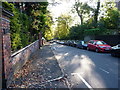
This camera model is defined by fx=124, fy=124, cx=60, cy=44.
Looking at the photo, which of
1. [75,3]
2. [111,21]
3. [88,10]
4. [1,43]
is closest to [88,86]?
[1,43]

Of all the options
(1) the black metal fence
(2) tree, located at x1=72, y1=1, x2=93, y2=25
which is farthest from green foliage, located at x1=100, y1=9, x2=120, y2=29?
(2) tree, located at x1=72, y1=1, x2=93, y2=25

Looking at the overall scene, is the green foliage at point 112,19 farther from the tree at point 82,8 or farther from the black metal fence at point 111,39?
the tree at point 82,8

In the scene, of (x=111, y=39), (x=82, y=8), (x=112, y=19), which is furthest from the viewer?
(x=82, y=8)

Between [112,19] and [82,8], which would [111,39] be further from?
[82,8]

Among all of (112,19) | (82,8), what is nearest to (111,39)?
(112,19)

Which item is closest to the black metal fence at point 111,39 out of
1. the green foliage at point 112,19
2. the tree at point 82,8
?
the green foliage at point 112,19

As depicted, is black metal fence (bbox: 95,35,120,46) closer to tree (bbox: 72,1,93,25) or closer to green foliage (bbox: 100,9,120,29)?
green foliage (bbox: 100,9,120,29)

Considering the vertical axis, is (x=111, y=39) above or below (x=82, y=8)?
below

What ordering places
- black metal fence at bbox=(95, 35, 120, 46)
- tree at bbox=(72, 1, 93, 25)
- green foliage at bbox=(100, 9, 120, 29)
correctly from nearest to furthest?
1. black metal fence at bbox=(95, 35, 120, 46)
2. green foliage at bbox=(100, 9, 120, 29)
3. tree at bbox=(72, 1, 93, 25)

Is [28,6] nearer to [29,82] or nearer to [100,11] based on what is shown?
[29,82]

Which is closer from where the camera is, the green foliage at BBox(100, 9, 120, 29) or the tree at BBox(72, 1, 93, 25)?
the green foliage at BBox(100, 9, 120, 29)

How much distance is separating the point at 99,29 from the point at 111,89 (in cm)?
2163

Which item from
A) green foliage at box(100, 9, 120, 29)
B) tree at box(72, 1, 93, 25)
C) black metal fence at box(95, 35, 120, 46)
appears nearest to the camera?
black metal fence at box(95, 35, 120, 46)

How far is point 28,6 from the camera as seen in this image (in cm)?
1619
